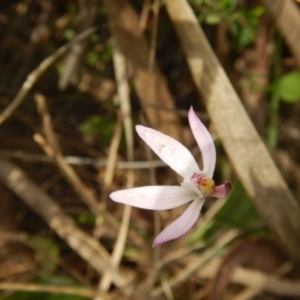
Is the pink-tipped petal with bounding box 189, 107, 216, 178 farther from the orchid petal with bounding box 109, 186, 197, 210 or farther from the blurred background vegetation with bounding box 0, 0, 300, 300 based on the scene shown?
the blurred background vegetation with bounding box 0, 0, 300, 300

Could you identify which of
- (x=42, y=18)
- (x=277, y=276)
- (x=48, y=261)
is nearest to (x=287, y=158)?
(x=277, y=276)

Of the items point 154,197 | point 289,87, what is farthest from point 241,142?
point 154,197

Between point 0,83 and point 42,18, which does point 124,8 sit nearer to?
point 42,18

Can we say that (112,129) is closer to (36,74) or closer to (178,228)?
(36,74)

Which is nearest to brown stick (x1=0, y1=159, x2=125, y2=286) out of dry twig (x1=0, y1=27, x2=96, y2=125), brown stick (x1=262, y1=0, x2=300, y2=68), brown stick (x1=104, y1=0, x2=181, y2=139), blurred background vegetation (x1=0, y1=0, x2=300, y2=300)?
blurred background vegetation (x1=0, y1=0, x2=300, y2=300)

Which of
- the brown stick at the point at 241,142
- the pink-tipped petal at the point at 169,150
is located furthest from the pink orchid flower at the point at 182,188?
the brown stick at the point at 241,142

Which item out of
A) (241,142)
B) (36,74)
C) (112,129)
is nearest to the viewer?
(241,142)
